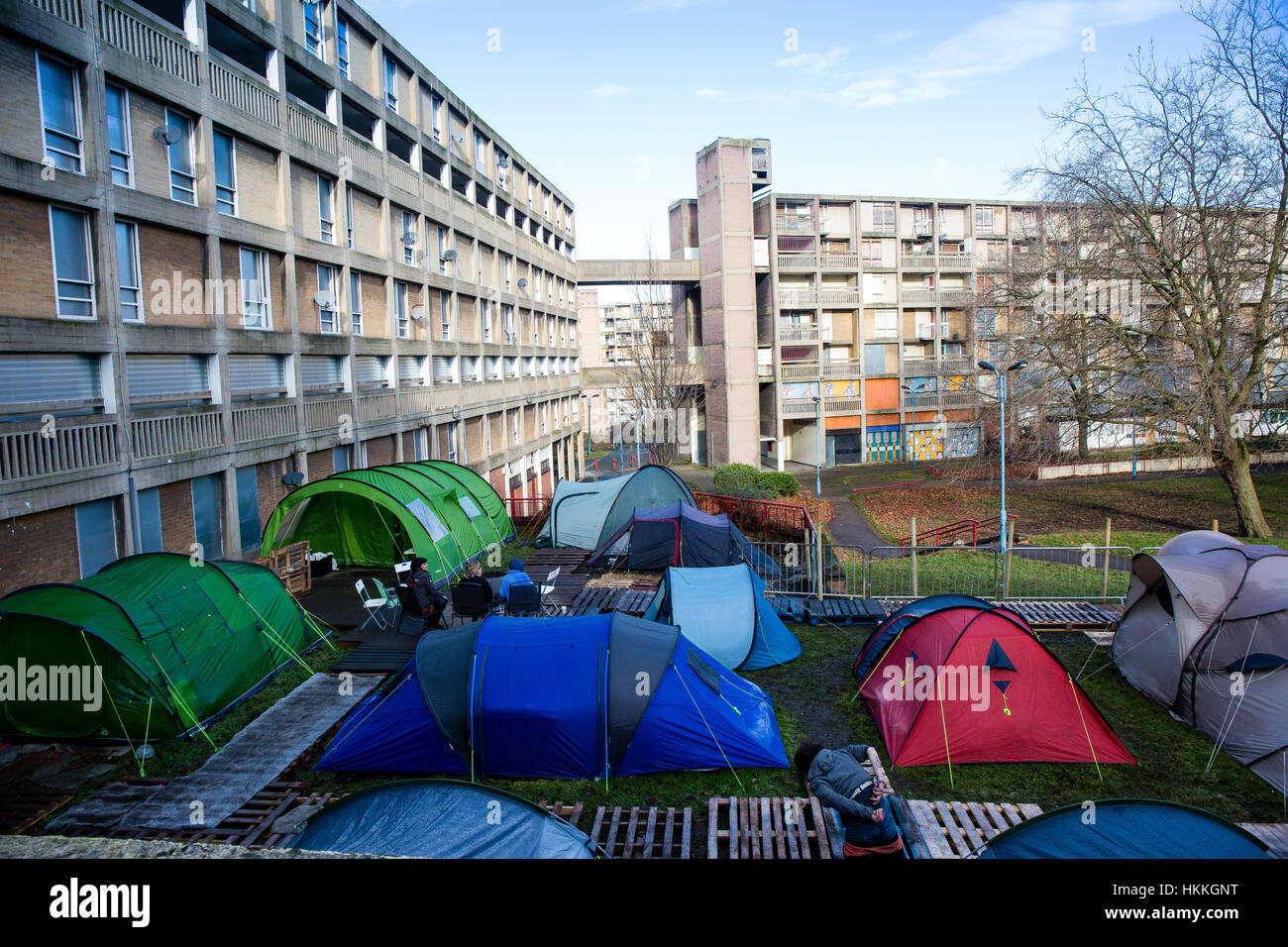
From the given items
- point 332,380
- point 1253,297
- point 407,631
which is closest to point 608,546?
point 407,631

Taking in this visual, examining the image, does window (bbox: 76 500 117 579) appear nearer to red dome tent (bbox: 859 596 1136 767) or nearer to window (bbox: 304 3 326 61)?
red dome tent (bbox: 859 596 1136 767)

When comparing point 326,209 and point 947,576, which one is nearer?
point 947,576

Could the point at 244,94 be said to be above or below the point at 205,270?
above

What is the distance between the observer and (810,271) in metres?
47.3

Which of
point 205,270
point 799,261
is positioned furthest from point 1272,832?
point 799,261

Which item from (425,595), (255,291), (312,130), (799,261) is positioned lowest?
(425,595)

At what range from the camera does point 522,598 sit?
13062mm

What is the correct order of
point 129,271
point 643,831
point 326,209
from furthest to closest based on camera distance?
point 326,209, point 129,271, point 643,831

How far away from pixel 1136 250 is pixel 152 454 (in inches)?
966

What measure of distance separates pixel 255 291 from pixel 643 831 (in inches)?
622

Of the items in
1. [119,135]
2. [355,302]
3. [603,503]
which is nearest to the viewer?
[119,135]

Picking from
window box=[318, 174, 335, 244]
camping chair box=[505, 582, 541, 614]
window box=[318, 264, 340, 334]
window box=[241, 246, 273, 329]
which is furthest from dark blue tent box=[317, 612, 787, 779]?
window box=[318, 174, 335, 244]

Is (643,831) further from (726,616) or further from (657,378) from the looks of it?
(657,378)
